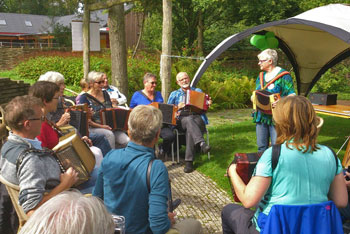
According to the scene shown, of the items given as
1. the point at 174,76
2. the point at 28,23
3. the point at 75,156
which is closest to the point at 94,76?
the point at 75,156

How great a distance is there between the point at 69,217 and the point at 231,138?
6.87 metres

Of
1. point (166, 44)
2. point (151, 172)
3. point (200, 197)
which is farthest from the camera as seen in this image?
point (166, 44)

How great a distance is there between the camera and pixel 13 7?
62469mm

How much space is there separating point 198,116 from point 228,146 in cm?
127

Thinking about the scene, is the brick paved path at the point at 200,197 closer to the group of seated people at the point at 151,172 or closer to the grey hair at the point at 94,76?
the group of seated people at the point at 151,172

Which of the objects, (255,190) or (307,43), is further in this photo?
(307,43)

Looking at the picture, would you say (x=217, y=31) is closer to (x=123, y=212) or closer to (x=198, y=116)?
(x=198, y=116)

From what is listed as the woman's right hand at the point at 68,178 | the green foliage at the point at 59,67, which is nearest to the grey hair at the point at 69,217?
the woman's right hand at the point at 68,178

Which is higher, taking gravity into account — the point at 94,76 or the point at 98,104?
the point at 94,76

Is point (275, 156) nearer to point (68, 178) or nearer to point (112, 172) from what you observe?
point (112, 172)

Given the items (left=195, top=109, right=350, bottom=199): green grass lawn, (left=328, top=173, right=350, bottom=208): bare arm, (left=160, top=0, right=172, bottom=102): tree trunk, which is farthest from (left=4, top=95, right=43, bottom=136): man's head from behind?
(left=160, top=0, right=172, bottom=102): tree trunk

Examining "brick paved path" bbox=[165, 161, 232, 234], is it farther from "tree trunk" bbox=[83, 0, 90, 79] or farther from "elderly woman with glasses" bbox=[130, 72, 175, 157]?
"tree trunk" bbox=[83, 0, 90, 79]

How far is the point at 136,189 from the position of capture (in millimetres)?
2156

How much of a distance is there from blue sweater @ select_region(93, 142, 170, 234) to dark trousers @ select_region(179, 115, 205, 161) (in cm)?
366
